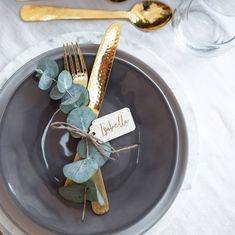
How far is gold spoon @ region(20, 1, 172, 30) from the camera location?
61 cm

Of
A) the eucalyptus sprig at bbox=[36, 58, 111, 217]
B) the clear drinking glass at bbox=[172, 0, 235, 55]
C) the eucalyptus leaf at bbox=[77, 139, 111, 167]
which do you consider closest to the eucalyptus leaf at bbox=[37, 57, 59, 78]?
the eucalyptus sprig at bbox=[36, 58, 111, 217]

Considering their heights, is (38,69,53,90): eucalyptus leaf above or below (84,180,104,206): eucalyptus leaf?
above

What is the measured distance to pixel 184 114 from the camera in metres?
0.61

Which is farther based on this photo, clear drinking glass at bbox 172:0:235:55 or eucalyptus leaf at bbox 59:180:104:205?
clear drinking glass at bbox 172:0:235:55

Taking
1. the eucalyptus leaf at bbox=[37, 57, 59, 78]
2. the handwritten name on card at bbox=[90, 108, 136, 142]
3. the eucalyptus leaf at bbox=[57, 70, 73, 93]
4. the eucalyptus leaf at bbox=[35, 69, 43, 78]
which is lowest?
the handwritten name on card at bbox=[90, 108, 136, 142]

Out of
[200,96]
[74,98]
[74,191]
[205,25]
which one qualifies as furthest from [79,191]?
[205,25]

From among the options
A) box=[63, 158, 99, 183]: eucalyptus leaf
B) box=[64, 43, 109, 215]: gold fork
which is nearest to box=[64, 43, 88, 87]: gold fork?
box=[64, 43, 109, 215]: gold fork

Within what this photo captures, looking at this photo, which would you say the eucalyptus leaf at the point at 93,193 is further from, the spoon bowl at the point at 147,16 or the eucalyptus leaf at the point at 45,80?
the spoon bowl at the point at 147,16

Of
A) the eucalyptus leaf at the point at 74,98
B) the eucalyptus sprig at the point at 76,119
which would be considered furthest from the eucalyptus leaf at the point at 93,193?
the eucalyptus leaf at the point at 74,98

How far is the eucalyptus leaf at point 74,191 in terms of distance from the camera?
0.51m

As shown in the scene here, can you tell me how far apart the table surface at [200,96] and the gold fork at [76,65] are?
0.24ft

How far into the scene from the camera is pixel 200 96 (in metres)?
0.62

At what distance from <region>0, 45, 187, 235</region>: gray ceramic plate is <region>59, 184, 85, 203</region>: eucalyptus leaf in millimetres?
16

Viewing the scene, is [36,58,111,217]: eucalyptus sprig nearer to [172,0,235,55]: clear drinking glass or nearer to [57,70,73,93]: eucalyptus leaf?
[57,70,73,93]: eucalyptus leaf
